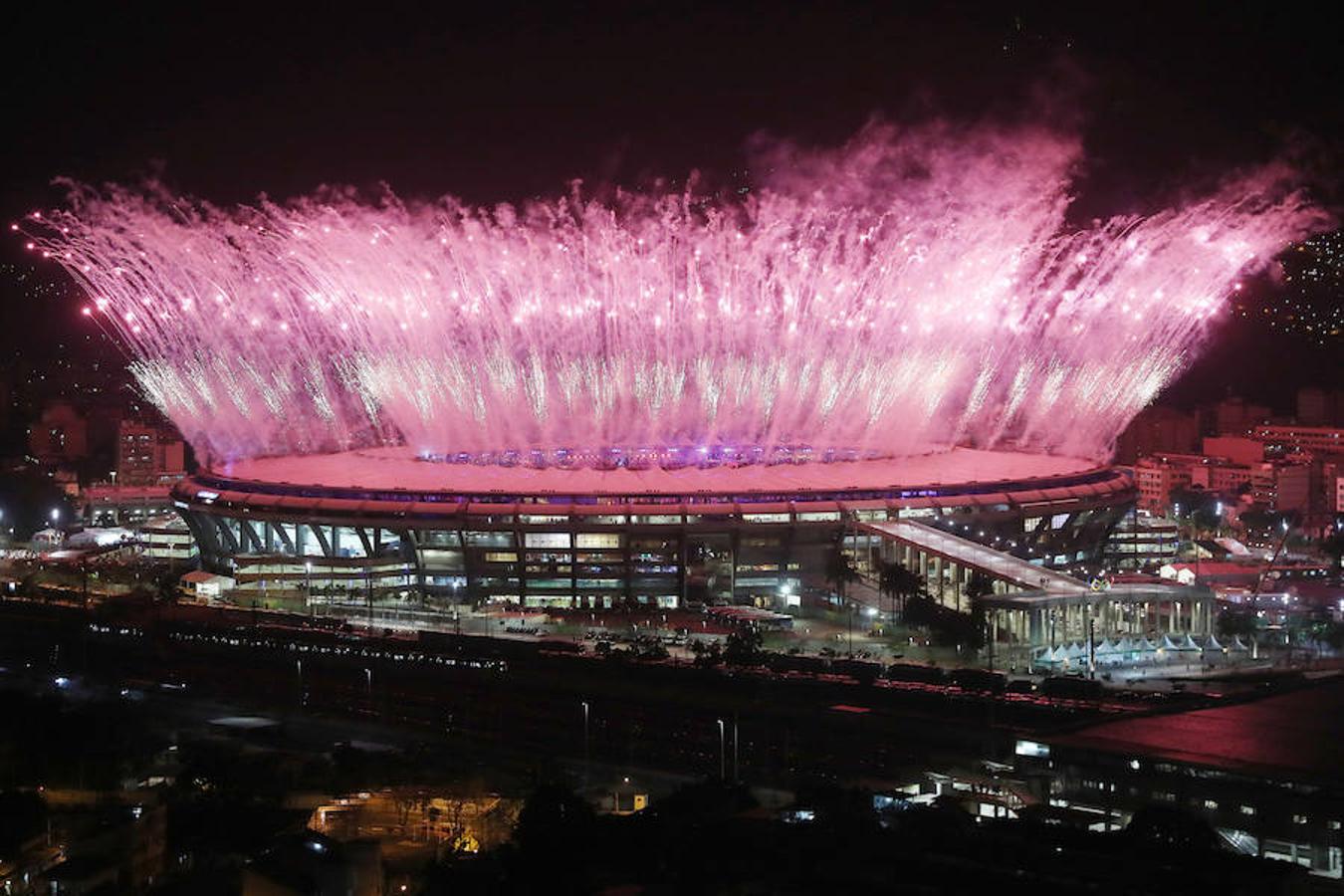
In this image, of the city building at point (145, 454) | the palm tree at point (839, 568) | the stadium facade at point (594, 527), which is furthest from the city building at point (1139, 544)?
the city building at point (145, 454)

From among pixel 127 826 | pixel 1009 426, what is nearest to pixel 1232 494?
pixel 1009 426

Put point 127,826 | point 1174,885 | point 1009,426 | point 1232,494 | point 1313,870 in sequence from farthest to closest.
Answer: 1. point 1232,494
2. point 1009,426
3. point 127,826
4. point 1313,870
5. point 1174,885

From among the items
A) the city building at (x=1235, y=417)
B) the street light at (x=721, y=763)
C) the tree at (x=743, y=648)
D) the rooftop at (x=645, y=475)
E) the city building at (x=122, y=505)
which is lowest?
the street light at (x=721, y=763)

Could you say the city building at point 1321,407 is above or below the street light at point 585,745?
above

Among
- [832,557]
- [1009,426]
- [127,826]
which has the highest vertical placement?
[1009,426]

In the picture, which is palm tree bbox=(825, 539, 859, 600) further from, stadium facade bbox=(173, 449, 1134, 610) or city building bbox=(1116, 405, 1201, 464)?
city building bbox=(1116, 405, 1201, 464)

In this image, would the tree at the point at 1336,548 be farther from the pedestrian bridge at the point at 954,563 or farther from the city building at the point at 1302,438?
the city building at the point at 1302,438

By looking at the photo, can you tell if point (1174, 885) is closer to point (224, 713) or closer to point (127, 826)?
point (127, 826)

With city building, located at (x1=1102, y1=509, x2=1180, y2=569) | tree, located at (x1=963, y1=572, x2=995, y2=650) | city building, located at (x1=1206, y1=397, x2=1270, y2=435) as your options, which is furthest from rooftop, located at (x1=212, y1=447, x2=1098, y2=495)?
city building, located at (x1=1206, y1=397, x2=1270, y2=435)

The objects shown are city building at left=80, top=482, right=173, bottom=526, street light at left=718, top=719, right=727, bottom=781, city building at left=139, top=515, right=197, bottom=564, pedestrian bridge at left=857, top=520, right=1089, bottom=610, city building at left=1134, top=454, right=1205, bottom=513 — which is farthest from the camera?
city building at left=1134, top=454, right=1205, bottom=513
